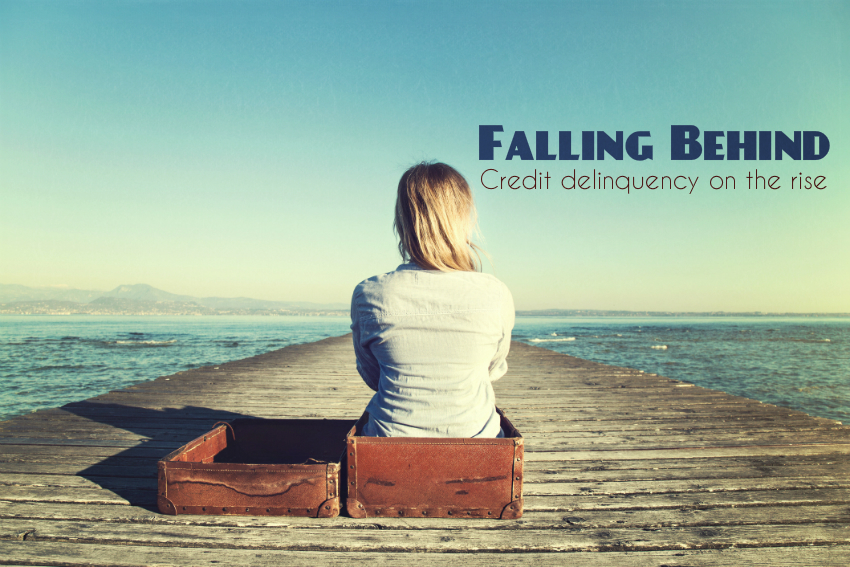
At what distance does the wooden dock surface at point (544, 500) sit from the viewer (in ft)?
5.88

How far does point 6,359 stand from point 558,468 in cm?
1734

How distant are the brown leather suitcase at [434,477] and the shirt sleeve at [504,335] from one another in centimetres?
31

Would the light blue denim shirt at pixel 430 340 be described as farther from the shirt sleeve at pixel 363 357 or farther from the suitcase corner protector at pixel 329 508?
the suitcase corner protector at pixel 329 508

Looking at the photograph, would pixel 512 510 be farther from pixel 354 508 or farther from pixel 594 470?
pixel 594 470

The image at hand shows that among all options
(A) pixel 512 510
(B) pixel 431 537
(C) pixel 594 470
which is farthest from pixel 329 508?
(C) pixel 594 470

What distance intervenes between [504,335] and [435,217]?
0.64 metres

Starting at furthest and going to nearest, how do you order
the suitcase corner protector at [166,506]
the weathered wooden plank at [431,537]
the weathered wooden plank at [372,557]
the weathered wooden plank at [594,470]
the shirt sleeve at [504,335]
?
the weathered wooden plank at [594,470] < the suitcase corner protector at [166,506] < the shirt sleeve at [504,335] < the weathered wooden plank at [431,537] < the weathered wooden plank at [372,557]

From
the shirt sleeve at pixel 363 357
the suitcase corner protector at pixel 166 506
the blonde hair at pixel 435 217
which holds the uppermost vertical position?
the blonde hair at pixel 435 217

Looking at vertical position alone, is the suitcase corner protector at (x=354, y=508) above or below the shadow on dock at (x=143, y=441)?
above

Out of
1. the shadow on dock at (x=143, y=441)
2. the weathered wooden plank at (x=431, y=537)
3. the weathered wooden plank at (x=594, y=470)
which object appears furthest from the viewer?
the weathered wooden plank at (x=594, y=470)

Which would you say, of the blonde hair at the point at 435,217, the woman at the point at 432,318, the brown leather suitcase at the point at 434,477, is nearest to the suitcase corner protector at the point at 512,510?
the brown leather suitcase at the point at 434,477

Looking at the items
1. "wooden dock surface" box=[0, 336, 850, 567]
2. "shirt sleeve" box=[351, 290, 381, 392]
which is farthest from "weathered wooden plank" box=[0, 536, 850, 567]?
"shirt sleeve" box=[351, 290, 381, 392]

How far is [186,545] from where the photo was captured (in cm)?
182

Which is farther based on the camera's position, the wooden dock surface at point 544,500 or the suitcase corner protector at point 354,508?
the suitcase corner protector at point 354,508
